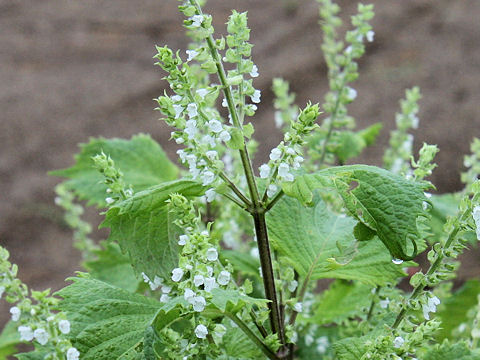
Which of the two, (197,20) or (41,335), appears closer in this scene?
(41,335)

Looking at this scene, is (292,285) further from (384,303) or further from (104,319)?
(104,319)

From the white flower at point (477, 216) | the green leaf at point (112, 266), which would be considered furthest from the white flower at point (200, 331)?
the green leaf at point (112, 266)

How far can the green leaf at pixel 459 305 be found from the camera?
1628mm

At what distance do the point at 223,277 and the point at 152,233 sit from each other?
16cm

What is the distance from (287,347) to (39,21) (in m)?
4.83

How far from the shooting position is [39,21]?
5211mm

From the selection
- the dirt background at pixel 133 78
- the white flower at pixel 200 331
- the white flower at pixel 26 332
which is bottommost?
the white flower at pixel 200 331

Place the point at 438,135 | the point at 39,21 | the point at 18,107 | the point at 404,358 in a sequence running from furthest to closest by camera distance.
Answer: the point at 39,21 → the point at 18,107 → the point at 438,135 → the point at 404,358

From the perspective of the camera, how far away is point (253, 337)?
94cm

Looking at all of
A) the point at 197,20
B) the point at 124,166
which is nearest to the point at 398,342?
the point at 197,20

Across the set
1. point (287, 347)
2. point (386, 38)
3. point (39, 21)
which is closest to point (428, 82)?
point (386, 38)

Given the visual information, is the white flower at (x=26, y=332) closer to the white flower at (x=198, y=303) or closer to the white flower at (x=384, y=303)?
the white flower at (x=198, y=303)

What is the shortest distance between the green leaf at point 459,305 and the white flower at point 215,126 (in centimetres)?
101

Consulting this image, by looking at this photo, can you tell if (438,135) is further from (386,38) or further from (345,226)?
(345,226)
